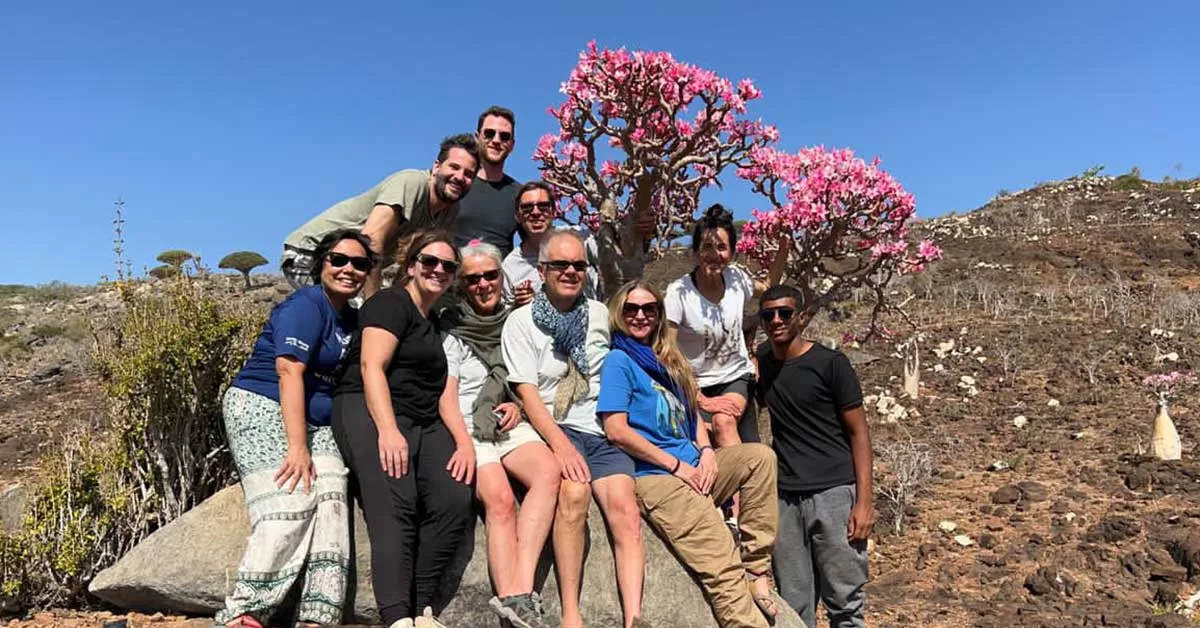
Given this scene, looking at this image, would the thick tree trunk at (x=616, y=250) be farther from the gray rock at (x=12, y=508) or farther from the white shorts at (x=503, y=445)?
the gray rock at (x=12, y=508)

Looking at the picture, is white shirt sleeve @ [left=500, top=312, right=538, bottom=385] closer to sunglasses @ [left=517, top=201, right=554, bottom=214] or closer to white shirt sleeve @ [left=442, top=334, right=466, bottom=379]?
white shirt sleeve @ [left=442, top=334, right=466, bottom=379]

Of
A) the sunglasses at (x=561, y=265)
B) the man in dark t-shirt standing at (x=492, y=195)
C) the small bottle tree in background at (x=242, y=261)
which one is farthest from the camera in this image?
the small bottle tree in background at (x=242, y=261)

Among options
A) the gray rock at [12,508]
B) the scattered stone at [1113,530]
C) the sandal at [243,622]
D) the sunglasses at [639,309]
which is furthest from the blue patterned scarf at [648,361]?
the scattered stone at [1113,530]

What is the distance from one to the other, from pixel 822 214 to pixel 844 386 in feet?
5.79

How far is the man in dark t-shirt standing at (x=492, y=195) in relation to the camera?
438 cm

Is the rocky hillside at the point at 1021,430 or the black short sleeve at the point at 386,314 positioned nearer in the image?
the black short sleeve at the point at 386,314

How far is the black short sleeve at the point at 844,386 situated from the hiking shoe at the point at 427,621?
204 cm

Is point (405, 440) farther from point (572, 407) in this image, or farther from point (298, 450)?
point (572, 407)

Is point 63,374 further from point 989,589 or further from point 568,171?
point 989,589

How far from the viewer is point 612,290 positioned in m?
5.12

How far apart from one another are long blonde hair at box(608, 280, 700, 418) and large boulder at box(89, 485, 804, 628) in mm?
732

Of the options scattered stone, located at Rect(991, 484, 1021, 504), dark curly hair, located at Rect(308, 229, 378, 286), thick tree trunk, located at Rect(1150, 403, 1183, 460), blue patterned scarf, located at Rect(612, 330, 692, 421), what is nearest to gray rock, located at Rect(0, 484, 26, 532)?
dark curly hair, located at Rect(308, 229, 378, 286)

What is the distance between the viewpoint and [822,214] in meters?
5.25

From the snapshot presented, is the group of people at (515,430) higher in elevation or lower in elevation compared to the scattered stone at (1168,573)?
higher
